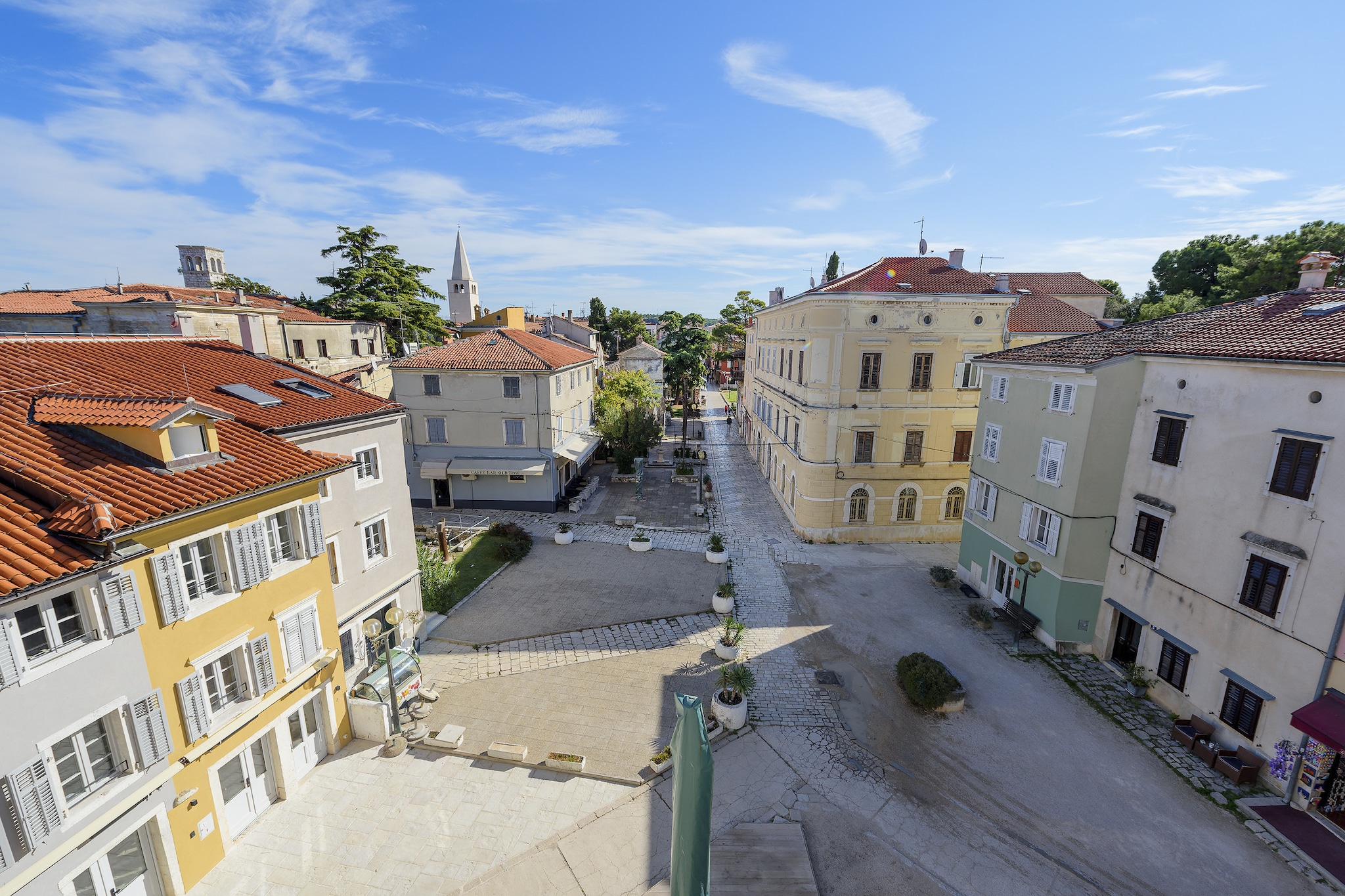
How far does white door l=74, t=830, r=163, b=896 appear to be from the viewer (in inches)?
341

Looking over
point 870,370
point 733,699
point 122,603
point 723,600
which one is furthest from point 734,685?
point 870,370

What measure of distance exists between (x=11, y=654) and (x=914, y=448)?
28003mm

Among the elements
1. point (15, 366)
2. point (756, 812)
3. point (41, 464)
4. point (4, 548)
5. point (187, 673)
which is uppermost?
point (15, 366)

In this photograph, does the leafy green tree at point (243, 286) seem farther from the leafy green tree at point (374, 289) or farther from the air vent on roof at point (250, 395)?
the air vent on roof at point (250, 395)

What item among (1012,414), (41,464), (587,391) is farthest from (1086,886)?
(587,391)

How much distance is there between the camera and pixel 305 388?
53.8 ft

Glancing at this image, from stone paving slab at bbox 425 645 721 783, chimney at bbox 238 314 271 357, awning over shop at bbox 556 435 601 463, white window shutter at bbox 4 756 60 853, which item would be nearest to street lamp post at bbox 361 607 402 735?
stone paving slab at bbox 425 645 721 783

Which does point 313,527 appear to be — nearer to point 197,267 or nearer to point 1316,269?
point 1316,269

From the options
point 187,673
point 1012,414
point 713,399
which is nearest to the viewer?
point 187,673

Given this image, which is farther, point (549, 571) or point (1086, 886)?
point (549, 571)

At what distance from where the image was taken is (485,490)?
31.5 m

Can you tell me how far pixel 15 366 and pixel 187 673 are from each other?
7.88m

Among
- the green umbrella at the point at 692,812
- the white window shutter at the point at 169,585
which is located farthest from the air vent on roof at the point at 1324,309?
the white window shutter at the point at 169,585

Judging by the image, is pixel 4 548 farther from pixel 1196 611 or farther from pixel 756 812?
pixel 1196 611
